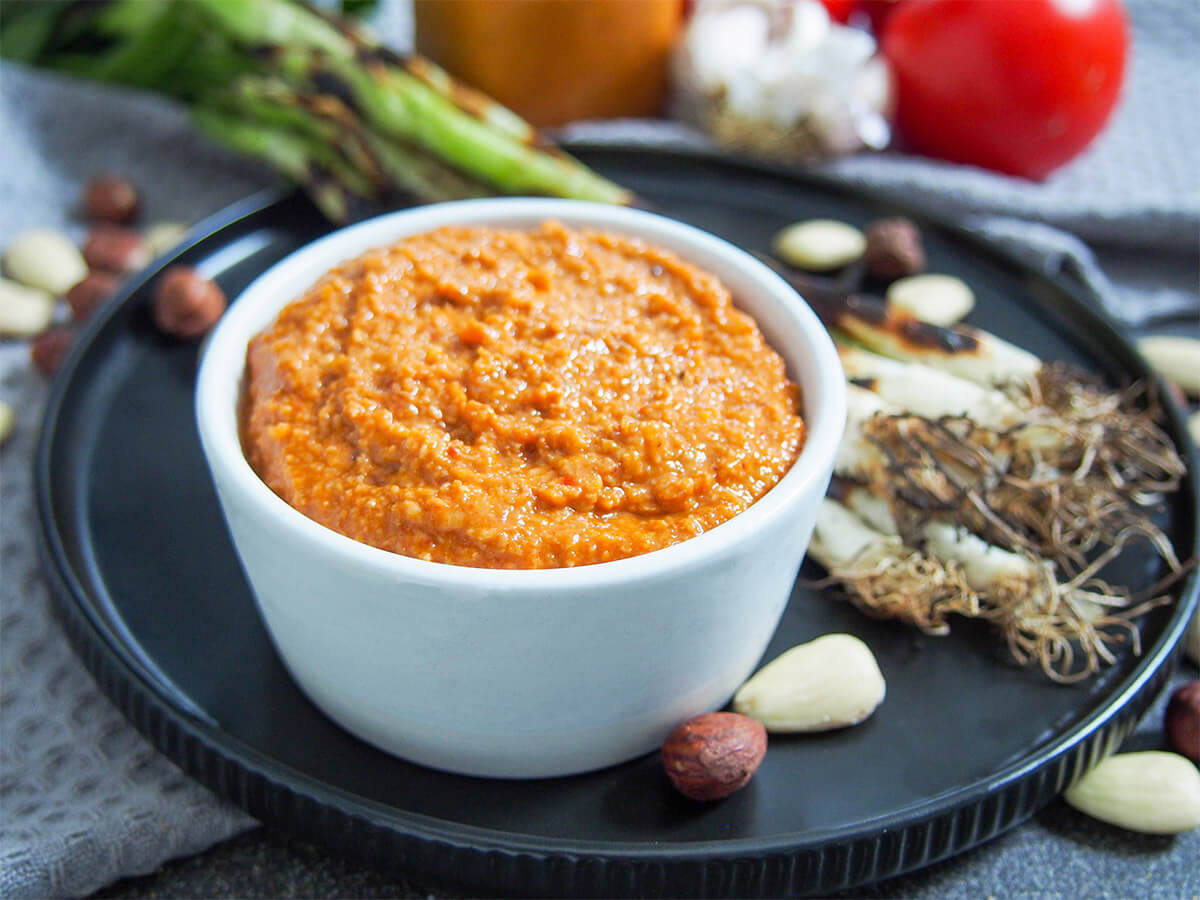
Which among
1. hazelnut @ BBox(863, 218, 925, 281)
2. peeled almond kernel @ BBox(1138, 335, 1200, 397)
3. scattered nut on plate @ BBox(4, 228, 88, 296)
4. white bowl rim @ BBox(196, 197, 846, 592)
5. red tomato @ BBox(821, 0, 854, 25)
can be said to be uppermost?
white bowl rim @ BBox(196, 197, 846, 592)

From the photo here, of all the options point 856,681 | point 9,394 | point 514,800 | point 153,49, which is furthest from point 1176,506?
point 153,49

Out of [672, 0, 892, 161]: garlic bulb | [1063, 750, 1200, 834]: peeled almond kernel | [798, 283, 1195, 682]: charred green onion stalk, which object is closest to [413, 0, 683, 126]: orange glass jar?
[672, 0, 892, 161]: garlic bulb

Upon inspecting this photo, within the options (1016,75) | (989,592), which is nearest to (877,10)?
(1016,75)

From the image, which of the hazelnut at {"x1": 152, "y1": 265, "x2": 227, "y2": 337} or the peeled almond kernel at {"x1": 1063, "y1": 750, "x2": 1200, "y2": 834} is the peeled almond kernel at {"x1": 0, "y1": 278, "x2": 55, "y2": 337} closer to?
the hazelnut at {"x1": 152, "y1": 265, "x2": 227, "y2": 337}

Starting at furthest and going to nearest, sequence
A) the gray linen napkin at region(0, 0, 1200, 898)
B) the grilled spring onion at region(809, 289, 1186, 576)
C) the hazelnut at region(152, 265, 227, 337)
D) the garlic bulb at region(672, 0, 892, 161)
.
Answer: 1. the garlic bulb at region(672, 0, 892, 161)
2. the hazelnut at region(152, 265, 227, 337)
3. the grilled spring onion at region(809, 289, 1186, 576)
4. the gray linen napkin at region(0, 0, 1200, 898)

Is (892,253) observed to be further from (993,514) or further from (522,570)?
(522,570)

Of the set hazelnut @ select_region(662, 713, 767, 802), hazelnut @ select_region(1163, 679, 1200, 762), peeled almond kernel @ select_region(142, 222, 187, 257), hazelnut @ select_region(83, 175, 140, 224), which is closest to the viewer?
hazelnut @ select_region(662, 713, 767, 802)
